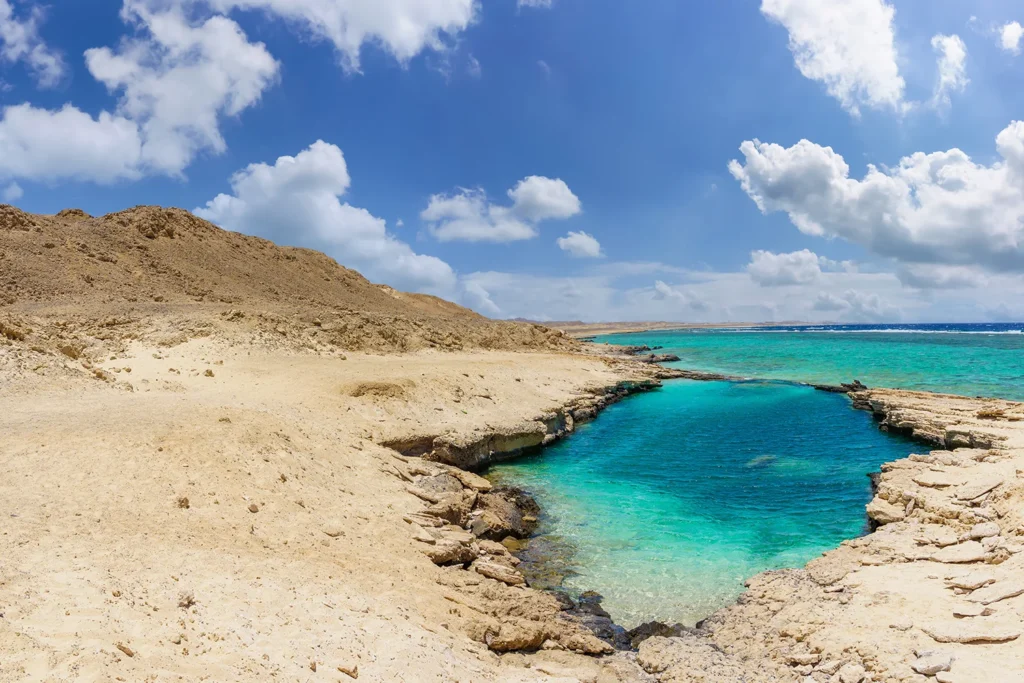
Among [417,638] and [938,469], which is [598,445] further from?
[417,638]

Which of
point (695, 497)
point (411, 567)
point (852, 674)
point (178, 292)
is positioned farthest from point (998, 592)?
point (178, 292)

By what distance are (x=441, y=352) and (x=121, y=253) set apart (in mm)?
22150

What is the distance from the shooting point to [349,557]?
821cm

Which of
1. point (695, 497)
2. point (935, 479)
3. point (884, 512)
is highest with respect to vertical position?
point (935, 479)

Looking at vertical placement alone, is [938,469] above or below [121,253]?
below

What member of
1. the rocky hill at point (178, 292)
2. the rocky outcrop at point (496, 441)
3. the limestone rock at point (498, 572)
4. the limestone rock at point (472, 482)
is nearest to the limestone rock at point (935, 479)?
the limestone rock at point (498, 572)

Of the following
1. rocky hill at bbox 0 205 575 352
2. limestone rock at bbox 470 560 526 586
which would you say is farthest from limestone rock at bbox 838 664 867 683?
rocky hill at bbox 0 205 575 352

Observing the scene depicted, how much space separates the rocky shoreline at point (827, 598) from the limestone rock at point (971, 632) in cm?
1

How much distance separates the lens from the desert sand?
5.70 metres

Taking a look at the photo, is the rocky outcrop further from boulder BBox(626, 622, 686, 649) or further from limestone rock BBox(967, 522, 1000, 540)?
limestone rock BBox(967, 522, 1000, 540)

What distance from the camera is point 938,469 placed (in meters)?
13.2

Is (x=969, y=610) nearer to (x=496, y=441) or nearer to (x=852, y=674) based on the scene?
(x=852, y=674)

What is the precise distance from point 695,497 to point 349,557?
374 inches

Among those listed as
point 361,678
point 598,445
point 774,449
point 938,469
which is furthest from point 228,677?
point 774,449
